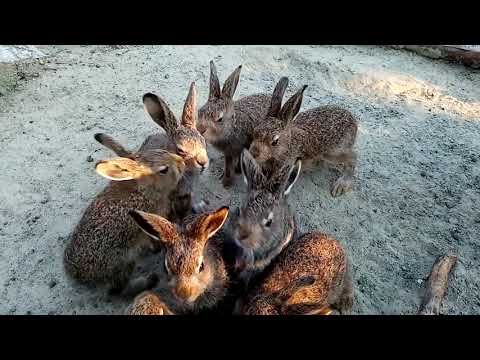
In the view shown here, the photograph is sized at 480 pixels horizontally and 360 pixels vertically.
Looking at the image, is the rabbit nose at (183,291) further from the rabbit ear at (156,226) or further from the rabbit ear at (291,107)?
the rabbit ear at (291,107)

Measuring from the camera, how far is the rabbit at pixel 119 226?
12.7ft

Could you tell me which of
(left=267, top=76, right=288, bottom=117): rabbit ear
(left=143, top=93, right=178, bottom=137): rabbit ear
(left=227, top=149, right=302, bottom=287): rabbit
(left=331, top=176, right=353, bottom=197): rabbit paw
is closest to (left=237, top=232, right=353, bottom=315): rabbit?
(left=227, top=149, right=302, bottom=287): rabbit

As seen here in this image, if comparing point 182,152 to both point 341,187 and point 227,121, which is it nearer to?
point 227,121

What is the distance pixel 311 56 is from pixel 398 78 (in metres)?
1.55

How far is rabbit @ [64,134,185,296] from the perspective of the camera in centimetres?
387

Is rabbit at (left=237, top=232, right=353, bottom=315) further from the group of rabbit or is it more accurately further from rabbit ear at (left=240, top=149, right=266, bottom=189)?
rabbit ear at (left=240, top=149, right=266, bottom=189)

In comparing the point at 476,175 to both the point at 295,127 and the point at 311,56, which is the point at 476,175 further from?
the point at 311,56

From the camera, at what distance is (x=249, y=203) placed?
12.8 ft

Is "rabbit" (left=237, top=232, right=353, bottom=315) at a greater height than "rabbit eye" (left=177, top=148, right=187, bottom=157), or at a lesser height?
lesser

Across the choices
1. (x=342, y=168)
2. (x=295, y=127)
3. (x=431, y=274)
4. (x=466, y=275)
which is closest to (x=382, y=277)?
(x=431, y=274)

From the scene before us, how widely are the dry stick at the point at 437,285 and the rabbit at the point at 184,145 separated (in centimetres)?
250

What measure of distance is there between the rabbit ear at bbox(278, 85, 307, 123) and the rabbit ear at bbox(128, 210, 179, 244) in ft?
7.13

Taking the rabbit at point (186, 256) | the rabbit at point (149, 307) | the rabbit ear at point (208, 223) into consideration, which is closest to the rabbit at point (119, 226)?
the rabbit at point (186, 256)

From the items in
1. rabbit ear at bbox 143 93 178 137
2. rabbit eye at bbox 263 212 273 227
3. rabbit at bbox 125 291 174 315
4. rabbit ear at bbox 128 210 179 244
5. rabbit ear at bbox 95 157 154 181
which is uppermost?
rabbit ear at bbox 143 93 178 137
